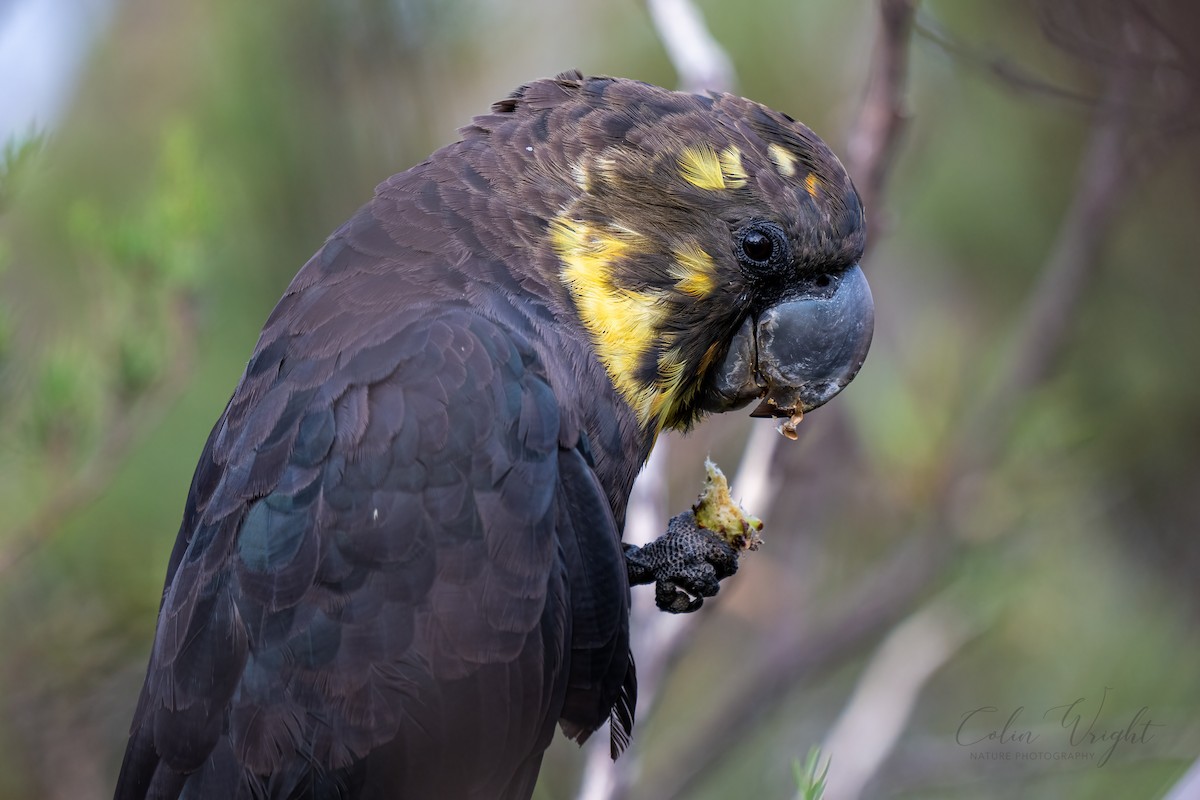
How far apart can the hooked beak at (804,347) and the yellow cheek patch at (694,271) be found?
0.56ft

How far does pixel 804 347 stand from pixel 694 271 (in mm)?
315

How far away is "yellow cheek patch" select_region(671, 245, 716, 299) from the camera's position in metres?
2.65

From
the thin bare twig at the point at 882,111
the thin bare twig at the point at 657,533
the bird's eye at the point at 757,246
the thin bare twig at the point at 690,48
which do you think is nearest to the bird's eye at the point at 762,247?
the bird's eye at the point at 757,246

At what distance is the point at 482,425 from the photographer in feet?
7.89

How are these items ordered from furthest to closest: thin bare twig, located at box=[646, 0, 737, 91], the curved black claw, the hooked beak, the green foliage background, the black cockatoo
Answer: the green foliage background
thin bare twig, located at box=[646, 0, 737, 91]
the hooked beak
the curved black claw
the black cockatoo

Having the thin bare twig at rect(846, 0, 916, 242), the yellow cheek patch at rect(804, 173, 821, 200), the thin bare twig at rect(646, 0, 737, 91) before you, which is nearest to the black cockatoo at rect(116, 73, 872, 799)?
the yellow cheek patch at rect(804, 173, 821, 200)

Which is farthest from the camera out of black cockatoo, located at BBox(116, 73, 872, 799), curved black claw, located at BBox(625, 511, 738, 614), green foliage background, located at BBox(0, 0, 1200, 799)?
green foliage background, located at BBox(0, 0, 1200, 799)

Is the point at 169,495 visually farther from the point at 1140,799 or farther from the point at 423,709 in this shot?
the point at 1140,799

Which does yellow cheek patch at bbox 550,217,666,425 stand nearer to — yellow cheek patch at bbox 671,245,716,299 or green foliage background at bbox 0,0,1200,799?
yellow cheek patch at bbox 671,245,716,299

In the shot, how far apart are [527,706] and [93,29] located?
4.66 meters

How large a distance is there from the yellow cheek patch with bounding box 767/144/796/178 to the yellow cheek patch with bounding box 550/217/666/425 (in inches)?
14.4

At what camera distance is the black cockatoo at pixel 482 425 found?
2357 mm

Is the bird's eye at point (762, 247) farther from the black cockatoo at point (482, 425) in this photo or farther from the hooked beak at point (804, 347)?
the hooked beak at point (804, 347)

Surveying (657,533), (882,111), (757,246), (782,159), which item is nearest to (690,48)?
(882,111)
